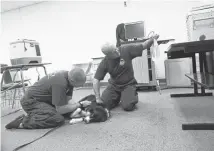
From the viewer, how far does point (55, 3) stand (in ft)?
16.2

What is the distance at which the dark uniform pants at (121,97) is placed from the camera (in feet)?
7.15

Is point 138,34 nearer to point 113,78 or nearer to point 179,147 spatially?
point 113,78

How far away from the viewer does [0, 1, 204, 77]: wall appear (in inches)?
152

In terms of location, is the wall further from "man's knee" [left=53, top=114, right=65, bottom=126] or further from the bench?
"man's knee" [left=53, top=114, right=65, bottom=126]

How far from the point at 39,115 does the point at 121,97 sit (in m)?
1.01

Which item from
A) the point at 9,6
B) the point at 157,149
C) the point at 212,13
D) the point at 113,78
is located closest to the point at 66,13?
the point at 9,6

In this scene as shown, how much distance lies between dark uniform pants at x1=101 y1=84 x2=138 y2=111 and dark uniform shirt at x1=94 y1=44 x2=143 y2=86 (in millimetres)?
85

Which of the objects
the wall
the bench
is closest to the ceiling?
the wall

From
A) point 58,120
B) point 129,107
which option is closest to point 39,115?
point 58,120

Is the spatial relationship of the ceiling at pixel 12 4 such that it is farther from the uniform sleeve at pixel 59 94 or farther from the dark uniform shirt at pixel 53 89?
the uniform sleeve at pixel 59 94

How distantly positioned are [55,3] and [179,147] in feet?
16.0

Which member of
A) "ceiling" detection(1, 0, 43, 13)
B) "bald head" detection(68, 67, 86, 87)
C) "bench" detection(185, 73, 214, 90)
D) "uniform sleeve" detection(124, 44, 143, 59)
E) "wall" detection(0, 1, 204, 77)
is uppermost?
"ceiling" detection(1, 0, 43, 13)

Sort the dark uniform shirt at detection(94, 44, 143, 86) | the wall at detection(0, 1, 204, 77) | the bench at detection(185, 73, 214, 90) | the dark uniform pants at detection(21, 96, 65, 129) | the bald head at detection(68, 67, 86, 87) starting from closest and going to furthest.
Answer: the bench at detection(185, 73, 214, 90) → the bald head at detection(68, 67, 86, 87) → the dark uniform pants at detection(21, 96, 65, 129) → the dark uniform shirt at detection(94, 44, 143, 86) → the wall at detection(0, 1, 204, 77)

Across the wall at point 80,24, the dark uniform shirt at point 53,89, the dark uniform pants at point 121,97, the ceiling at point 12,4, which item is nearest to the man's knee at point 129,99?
the dark uniform pants at point 121,97
